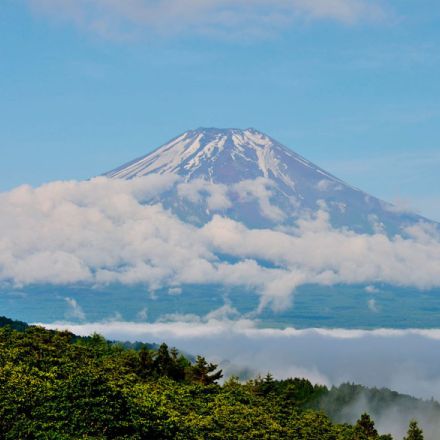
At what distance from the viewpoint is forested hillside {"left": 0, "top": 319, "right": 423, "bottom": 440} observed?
40281mm

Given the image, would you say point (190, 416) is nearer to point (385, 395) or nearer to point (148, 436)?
point (148, 436)

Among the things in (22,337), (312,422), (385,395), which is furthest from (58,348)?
(385,395)

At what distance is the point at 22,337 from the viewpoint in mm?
66812

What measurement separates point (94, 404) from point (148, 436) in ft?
10.7

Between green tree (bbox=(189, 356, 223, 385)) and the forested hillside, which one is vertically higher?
green tree (bbox=(189, 356, 223, 385))

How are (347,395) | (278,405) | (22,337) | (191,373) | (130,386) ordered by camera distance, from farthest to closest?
(347,395) → (191,373) → (22,337) → (278,405) → (130,386)

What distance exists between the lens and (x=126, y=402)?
42875mm

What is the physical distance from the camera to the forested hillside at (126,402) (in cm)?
4028

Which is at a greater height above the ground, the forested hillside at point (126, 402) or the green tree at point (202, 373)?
the green tree at point (202, 373)

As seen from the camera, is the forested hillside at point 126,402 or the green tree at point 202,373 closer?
the forested hillside at point 126,402

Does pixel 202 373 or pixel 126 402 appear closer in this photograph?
pixel 126 402

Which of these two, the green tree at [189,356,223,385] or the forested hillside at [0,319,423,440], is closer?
the forested hillside at [0,319,423,440]

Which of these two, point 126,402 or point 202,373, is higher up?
point 202,373

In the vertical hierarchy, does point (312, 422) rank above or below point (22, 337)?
below
